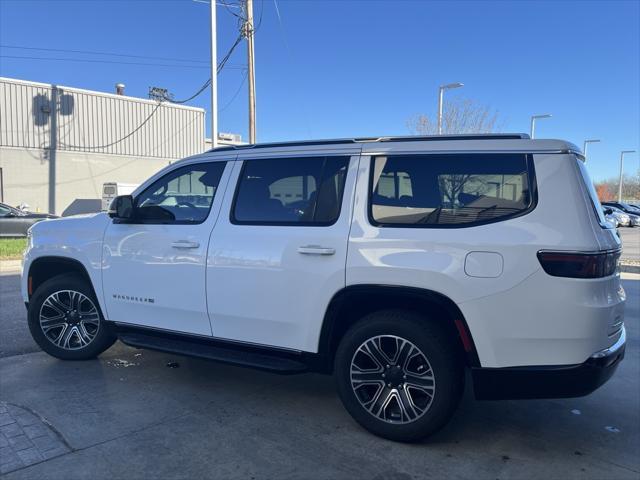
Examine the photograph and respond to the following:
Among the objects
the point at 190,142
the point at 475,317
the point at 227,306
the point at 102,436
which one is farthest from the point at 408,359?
the point at 190,142

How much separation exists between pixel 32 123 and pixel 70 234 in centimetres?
2030

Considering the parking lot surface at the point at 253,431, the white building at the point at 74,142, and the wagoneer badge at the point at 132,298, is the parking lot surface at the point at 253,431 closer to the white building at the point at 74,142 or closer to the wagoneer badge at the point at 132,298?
the wagoneer badge at the point at 132,298

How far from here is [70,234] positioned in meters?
4.66

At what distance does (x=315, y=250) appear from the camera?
138 inches

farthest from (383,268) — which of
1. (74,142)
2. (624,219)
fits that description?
(624,219)

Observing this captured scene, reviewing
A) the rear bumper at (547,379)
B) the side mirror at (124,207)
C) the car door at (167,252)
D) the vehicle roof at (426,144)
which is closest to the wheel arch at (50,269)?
the car door at (167,252)

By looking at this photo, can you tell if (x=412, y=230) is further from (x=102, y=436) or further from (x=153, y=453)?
(x=102, y=436)

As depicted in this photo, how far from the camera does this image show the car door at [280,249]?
3.52 m

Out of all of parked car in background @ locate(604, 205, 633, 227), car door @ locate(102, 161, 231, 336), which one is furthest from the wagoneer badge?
parked car in background @ locate(604, 205, 633, 227)

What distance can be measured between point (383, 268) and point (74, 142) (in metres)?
23.2

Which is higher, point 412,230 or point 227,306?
point 412,230

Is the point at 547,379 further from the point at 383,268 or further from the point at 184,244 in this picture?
the point at 184,244

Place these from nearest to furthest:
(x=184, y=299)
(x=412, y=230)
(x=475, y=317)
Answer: (x=475, y=317) < (x=412, y=230) < (x=184, y=299)

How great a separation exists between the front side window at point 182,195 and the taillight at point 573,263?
2.50 m
